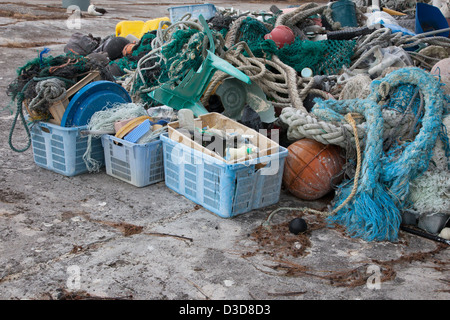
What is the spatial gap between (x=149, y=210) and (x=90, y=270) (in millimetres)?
882

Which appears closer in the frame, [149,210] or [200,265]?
[200,265]

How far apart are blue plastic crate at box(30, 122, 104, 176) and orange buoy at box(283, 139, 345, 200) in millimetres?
1669

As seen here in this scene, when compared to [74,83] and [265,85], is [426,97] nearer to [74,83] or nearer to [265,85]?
[265,85]

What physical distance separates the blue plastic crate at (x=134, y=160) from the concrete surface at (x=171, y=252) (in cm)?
7

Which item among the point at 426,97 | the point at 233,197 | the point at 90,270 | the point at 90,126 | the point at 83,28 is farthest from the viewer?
the point at 83,28

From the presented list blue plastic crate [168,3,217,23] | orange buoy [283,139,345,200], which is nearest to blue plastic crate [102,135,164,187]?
orange buoy [283,139,345,200]

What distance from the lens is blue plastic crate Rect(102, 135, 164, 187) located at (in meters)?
3.94

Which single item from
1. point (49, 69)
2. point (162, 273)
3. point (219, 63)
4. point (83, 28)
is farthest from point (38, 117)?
point (83, 28)

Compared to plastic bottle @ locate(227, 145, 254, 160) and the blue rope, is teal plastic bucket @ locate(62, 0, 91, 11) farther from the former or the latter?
the blue rope

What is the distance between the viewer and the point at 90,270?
2891 mm

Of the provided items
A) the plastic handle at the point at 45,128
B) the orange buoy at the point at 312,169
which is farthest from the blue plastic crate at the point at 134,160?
the orange buoy at the point at 312,169

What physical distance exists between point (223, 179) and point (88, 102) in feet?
4.66

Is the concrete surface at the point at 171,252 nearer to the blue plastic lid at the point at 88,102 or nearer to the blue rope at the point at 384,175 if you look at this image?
the blue rope at the point at 384,175

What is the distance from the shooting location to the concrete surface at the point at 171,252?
2760 millimetres
